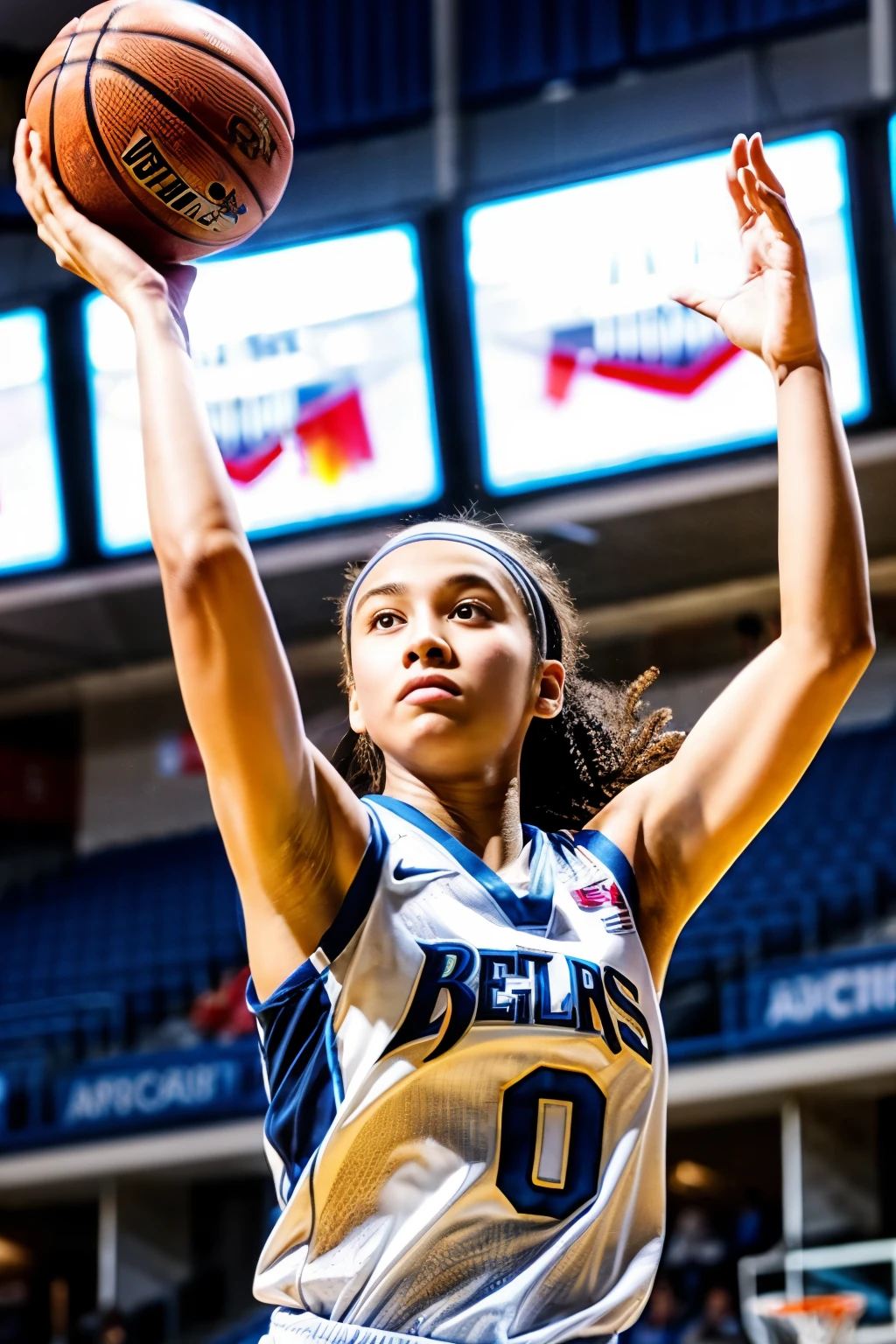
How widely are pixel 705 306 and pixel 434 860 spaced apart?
2.33 feet

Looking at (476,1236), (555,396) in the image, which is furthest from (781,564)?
(555,396)

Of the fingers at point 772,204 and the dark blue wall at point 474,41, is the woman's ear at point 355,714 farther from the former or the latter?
the dark blue wall at point 474,41

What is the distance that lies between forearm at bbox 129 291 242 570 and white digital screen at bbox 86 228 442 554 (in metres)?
7.42

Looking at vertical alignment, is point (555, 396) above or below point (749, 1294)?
above

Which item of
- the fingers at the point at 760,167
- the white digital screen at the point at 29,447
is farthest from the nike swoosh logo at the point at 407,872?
the white digital screen at the point at 29,447

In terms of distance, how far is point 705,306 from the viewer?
2.11 metres

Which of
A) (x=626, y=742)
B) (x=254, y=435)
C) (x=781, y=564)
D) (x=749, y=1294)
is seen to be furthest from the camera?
(x=254, y=435)

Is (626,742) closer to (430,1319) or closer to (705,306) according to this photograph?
(705,306)

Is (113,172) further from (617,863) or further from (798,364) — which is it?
(617,863)

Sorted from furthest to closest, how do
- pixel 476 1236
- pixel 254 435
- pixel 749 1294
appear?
pixel 254 435 < pixel 749 1294 < pixel 476 1236

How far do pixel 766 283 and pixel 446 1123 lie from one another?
0.95 meters

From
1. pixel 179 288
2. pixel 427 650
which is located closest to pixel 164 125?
pixel 179 288

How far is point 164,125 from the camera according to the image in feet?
7.32

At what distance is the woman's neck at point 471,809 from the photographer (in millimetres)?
1948
